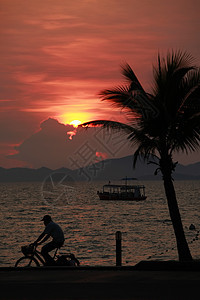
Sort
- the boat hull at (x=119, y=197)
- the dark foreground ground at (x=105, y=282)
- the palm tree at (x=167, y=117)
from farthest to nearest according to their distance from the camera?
the boat hull at (x=119, y=197) < the palm tree at (x=167, y=117) < the dark foreground ground at (x=105, y=282)

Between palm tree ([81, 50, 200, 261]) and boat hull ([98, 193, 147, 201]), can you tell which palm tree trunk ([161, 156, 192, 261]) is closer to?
palm tree ([81, 50, 200, 261])

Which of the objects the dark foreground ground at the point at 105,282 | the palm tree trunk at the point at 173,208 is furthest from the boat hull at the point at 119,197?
the dark foreground ground at the point at 105,282

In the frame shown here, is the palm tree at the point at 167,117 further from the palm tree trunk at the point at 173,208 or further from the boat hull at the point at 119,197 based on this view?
the boat hull at the point at 119,197

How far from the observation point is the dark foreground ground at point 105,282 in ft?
35.6

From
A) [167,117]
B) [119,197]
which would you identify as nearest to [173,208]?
[167,117]

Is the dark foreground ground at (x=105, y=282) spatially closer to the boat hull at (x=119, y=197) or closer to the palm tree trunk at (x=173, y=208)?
the palm tree trunk at (x=173, y=208)

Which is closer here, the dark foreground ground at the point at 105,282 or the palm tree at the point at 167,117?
the dark foreground ground at the point at 105,282

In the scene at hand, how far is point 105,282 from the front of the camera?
40.6 feet

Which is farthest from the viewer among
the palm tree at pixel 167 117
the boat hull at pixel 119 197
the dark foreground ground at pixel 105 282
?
the boat hull at pixel 119 197

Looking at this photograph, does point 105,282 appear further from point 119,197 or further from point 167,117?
point 119,197

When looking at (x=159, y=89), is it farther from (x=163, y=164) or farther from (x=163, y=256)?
(x=163, y=256)

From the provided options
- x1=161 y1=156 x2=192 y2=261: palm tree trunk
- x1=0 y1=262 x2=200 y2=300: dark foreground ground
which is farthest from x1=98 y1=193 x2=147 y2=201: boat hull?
x1=0 y1=262 x2=200 y2=300: dark foreground ground

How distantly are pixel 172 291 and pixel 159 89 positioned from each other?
954 cm

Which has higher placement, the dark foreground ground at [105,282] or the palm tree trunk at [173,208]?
the palm tree trunk at [173,208]
